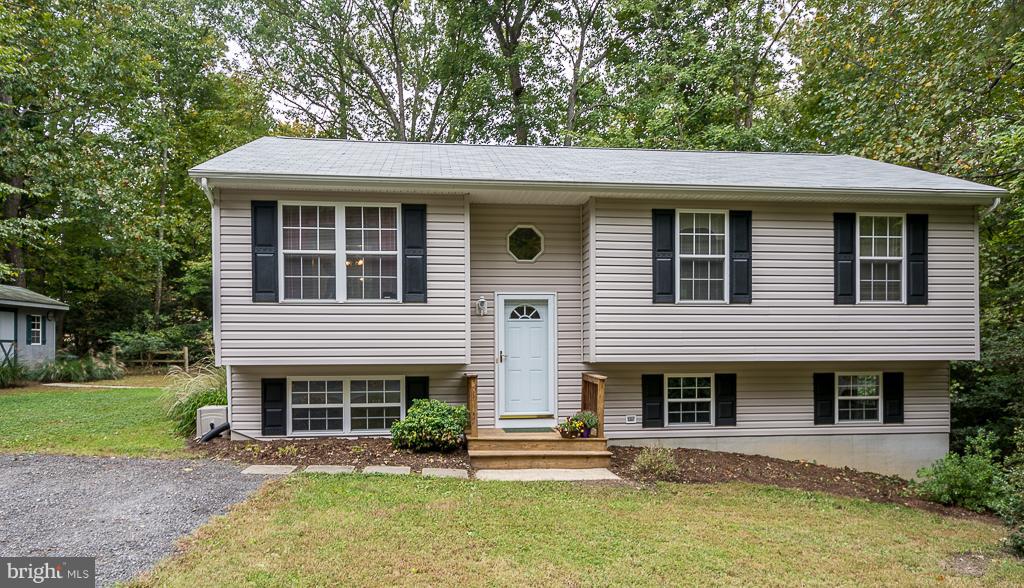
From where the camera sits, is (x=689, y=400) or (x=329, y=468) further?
(x=689, y=400)

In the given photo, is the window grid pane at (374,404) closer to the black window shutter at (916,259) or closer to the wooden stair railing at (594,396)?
the wooden stair railing at (594,396)

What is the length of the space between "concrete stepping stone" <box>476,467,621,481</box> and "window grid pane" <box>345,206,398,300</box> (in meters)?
2.73

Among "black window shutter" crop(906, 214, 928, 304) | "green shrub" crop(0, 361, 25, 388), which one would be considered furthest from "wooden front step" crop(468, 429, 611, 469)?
"green shrub" crop(0, 361, 25, 388)

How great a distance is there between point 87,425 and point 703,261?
10206 mm

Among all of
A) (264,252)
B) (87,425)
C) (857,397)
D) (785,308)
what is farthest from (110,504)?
(857,397)

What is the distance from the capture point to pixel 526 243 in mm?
8469

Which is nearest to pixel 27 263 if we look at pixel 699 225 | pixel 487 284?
pixel 487 284

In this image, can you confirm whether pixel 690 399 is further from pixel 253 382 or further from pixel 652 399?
pixel 253 382

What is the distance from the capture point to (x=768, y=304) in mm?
8039

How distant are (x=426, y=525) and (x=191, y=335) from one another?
762 inches

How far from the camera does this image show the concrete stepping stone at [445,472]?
630cm

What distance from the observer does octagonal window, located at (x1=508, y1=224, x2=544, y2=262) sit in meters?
8.42

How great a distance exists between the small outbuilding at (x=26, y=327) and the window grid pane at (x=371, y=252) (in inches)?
A: 548

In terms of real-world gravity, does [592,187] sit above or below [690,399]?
above
